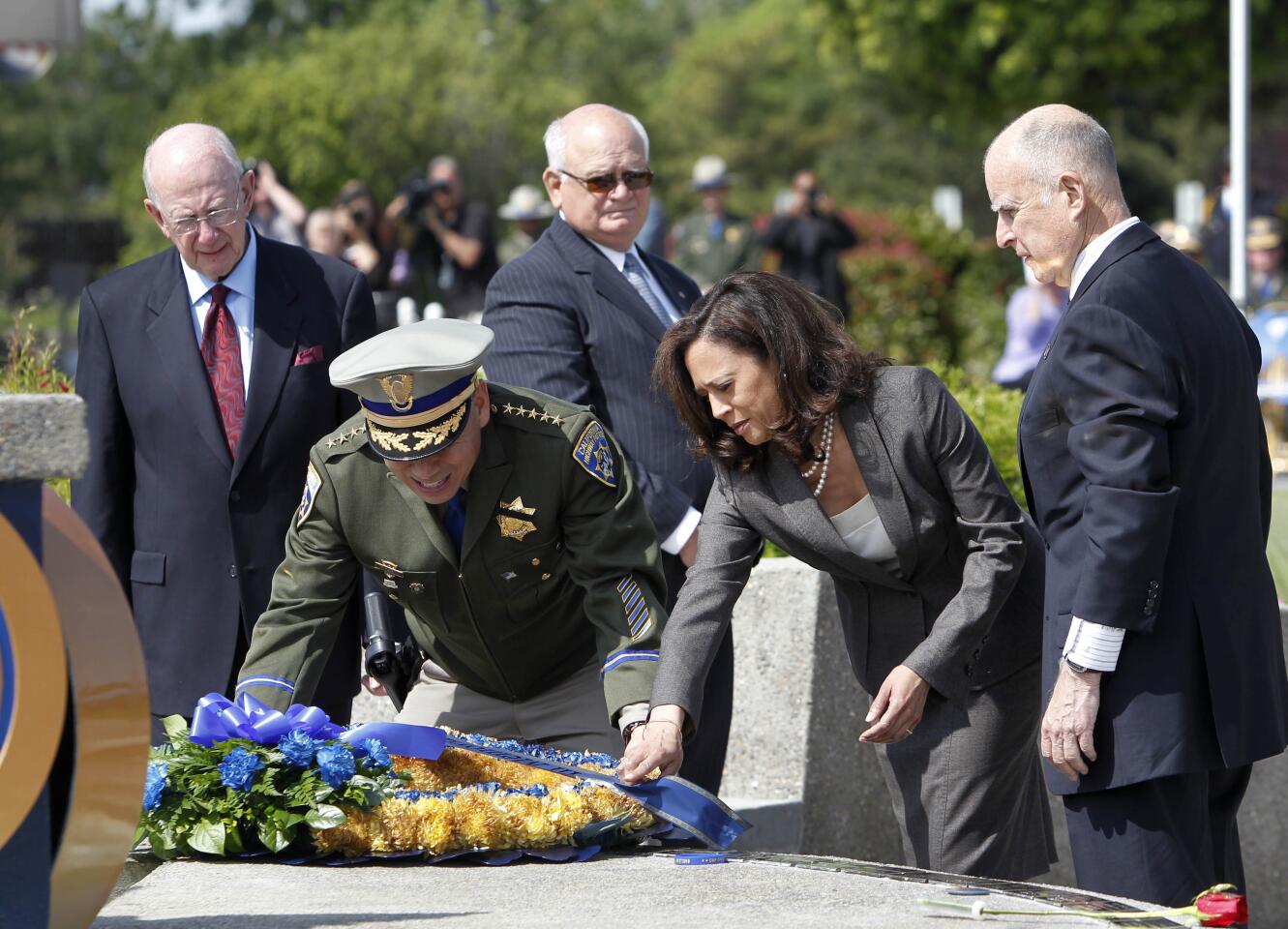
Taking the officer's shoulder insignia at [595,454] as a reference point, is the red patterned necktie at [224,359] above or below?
above

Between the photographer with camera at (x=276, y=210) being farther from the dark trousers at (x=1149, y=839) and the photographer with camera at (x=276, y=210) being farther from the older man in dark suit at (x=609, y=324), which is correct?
the dark trousers at (x=1149, y=839)

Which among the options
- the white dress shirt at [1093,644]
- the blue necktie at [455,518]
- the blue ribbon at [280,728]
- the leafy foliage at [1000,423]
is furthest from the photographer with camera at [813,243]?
the white dress shirt at [1093,644]

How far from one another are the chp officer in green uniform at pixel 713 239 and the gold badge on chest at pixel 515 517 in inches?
423

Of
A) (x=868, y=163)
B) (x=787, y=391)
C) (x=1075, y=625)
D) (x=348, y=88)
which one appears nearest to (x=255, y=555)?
(x=787, y=391)

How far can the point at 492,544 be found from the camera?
14.2 ft

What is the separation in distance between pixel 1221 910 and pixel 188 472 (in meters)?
2.86

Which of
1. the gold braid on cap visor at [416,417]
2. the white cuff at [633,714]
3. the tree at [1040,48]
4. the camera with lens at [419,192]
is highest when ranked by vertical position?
the tree at [1040,48]

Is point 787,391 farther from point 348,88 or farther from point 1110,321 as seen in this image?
point 348,88

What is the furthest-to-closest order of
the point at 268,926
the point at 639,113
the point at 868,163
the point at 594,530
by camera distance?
the point at 868,163
the point at 639,113
the point at 594,530
the point at 268,926

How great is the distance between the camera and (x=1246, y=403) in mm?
3773

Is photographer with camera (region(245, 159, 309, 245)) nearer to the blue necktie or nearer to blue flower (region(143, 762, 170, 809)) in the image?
the blue necktie

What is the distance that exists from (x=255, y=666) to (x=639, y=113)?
4738 centimetres

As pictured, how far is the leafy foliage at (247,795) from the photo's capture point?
12.0 feet

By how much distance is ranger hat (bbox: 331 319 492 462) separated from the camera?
4008 millimetres
